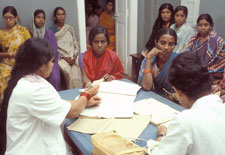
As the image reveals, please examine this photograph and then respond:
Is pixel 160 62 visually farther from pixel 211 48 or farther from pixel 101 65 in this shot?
pixel 211 48

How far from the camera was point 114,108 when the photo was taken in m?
1.84

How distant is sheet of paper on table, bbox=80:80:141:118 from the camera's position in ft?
5.84

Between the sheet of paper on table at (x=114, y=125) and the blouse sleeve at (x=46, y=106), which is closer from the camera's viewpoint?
the blouse sleeve at (x=46, y=106)

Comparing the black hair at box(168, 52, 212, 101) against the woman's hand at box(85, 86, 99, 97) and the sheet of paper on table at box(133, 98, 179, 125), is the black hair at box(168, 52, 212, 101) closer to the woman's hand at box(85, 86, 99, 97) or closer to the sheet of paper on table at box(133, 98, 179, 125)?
the sheet of paper on table at box(133, 98, 179, 125)

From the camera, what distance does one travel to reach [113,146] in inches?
53.3

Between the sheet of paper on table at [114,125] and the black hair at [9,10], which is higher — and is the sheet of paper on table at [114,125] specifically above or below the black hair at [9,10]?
below

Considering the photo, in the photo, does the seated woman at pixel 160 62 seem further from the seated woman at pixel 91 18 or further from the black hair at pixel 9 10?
the seated woman at pixel 91 18

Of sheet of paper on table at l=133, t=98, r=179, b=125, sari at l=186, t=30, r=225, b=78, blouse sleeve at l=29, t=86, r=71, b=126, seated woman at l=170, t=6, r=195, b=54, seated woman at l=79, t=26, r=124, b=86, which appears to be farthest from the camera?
seated woman at l=170, t=6, r=195, b=54

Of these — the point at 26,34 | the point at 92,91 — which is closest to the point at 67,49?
the point at 26,34

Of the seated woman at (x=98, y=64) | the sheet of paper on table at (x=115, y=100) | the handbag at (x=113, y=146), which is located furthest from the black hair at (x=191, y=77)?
the seated woman at (x=98, y=64)

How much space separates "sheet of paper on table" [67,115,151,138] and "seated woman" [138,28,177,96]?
0.67m

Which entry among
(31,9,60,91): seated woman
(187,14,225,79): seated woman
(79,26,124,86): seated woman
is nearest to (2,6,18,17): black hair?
(31,9,60,91): seated woman

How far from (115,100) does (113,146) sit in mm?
636

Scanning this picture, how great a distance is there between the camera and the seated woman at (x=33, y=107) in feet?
4.72
